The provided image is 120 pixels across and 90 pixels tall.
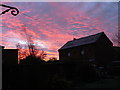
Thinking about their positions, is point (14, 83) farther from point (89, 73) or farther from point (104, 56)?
point (104, 56)

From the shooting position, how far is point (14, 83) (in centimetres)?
826

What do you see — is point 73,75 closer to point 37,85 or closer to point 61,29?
point 37,85

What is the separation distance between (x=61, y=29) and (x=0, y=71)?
551 inches

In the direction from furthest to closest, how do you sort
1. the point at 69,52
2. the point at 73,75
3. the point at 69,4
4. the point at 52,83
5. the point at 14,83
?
1. the point at 69,52
2. the point at 69,4
3. the point at 73,75
4. the point at 52,83
5. the point at 14,83

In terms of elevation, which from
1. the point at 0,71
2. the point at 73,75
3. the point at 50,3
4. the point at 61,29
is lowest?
the point at 73,75

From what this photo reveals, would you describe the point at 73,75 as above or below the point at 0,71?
below

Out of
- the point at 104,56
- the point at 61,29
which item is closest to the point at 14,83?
the point at 61,29

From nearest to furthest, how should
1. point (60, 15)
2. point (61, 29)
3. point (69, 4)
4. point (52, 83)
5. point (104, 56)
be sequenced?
point (52, 83), point (69, 4), point (60, 15), point (61, 29), point (104, 56)

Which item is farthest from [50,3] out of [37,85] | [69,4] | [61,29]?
[37,85]

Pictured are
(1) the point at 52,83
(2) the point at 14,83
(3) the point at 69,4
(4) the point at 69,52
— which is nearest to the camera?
(2) the point at 14,83

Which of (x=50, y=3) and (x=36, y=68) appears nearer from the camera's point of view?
(x=36, y=68)

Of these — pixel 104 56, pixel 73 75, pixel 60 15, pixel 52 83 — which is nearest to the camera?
pixel 52 83

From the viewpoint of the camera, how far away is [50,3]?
46.4 feet

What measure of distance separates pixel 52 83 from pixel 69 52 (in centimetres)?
2343
